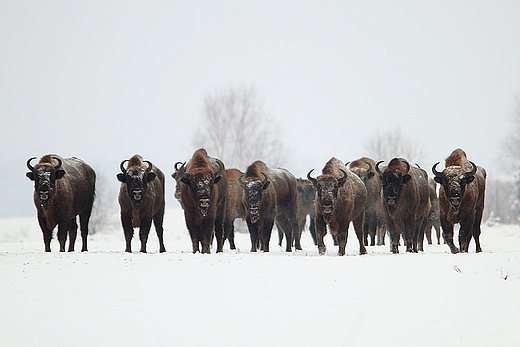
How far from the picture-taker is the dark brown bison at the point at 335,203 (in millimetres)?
14625

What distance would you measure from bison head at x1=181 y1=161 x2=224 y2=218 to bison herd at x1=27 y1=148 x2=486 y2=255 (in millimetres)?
22

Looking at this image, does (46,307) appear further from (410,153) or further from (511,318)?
(410,153)

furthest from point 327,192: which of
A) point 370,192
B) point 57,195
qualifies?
point 57,195

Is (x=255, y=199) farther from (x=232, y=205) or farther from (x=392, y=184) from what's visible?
(x=392, y=184)

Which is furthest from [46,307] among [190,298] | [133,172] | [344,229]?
[344,229]

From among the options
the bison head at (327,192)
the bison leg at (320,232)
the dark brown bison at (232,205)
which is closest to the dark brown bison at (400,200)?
the bison head at (327,192)

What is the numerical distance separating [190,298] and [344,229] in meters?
6.90

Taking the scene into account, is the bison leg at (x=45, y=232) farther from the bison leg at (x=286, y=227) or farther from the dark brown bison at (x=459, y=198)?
the dark brown bison at (x=459, y=198)

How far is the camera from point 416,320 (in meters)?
7.88

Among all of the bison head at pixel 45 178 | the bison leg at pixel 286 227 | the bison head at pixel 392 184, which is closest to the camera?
the bison head at pixel 45 178

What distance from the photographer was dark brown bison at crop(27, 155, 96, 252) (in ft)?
47.1

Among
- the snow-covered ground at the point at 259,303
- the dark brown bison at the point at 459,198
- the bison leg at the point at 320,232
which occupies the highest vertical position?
the dark brown bison at the point at 459,198

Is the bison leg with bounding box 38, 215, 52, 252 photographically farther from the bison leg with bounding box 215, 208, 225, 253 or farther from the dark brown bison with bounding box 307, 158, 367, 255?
the dark brown bison with bounding box 307, 158, 367, 255

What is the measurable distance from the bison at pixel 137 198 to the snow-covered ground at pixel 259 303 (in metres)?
3.66
